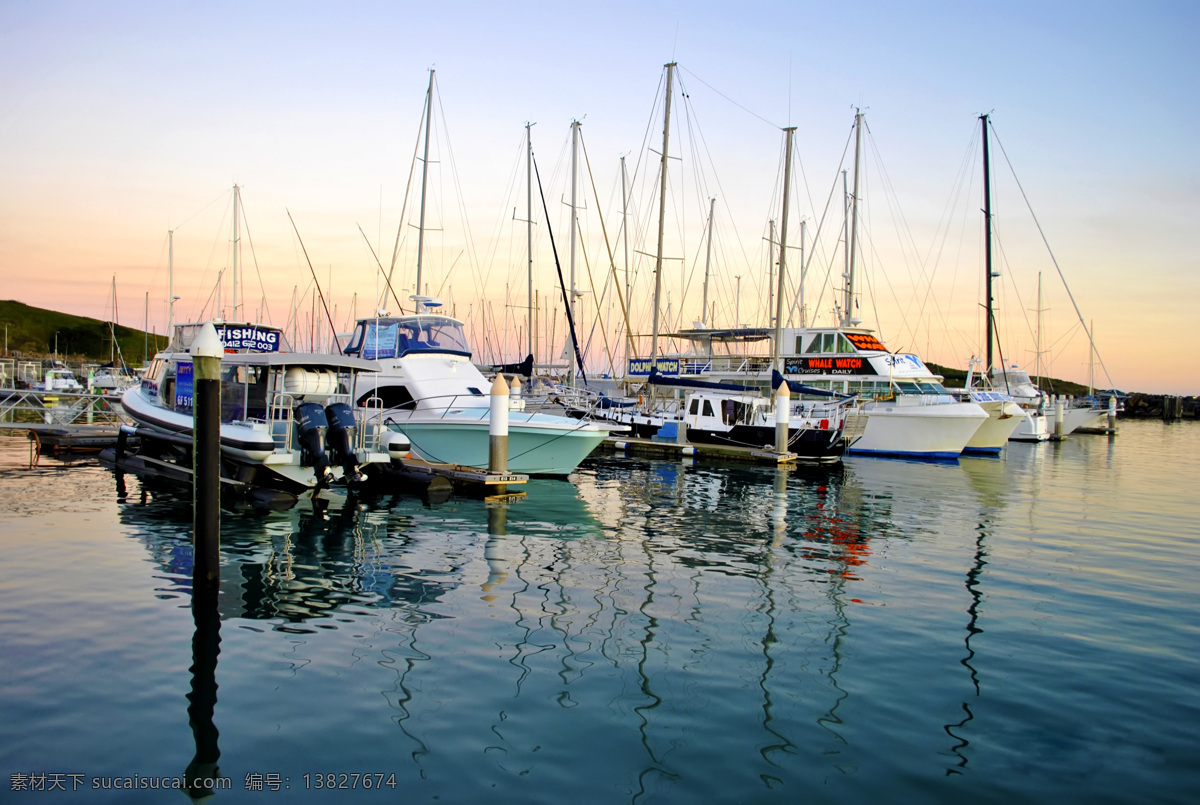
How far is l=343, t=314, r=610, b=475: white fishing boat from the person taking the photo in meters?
20.7

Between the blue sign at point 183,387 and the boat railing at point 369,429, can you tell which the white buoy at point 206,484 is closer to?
the boat railing at point 369,429

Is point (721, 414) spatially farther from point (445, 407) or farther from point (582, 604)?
point (582, 604)

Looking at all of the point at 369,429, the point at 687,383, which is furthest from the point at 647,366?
the point at 369,429

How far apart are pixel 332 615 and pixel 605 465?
1834 centimetres

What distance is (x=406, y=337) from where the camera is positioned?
75.0 feet

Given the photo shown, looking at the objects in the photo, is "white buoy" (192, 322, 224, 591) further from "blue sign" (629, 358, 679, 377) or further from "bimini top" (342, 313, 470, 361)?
"blue sign" (629, 358, 679, 377)

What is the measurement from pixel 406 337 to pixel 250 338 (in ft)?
14.2

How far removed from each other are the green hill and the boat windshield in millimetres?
108515

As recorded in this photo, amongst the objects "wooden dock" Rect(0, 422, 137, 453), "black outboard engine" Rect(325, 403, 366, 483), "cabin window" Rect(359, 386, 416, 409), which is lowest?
"wooden dock" Rect(0, 422, 137, 453)

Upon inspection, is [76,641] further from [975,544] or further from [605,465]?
[605,465]

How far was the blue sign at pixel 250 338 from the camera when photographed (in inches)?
771

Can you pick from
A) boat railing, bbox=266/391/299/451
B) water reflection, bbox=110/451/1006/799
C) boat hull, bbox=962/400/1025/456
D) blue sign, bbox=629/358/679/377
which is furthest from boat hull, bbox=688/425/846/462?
boat railing, bbox=266/391/299/451

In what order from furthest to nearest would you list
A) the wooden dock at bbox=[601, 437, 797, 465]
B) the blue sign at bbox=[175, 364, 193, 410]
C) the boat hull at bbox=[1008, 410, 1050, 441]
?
the boat hull at bbox=[1008, 410, 1050, 441], the wooden dock at bbox=[601, 437, 797, 465], the blue sign at bbox=[175, 364, 193, 410]

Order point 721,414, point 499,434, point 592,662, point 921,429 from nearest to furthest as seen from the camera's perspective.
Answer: point 592,662
point 499,434
point 721,414
point 921,429
